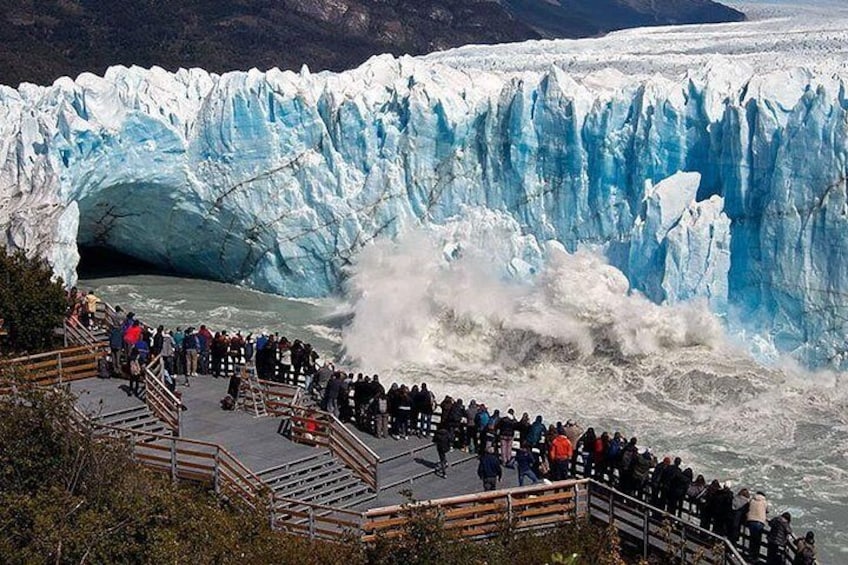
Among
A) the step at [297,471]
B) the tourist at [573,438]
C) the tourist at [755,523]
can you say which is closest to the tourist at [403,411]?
the step at [297,471]

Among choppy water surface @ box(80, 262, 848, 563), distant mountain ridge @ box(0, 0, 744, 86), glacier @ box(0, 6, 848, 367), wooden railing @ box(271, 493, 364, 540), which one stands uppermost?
distant mountain ridge @ box(0, 0, 744, 86)

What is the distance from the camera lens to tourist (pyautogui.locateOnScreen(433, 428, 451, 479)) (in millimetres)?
12581

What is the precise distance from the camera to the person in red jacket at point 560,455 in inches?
477

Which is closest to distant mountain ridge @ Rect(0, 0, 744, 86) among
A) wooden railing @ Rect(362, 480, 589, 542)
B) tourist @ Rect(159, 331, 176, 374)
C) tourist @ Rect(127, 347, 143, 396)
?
tourist @ Rect(159, 331, 176, 374)

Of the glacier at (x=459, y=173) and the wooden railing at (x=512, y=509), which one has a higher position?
the glacier at (x=459, y=173)

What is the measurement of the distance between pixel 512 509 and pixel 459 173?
41.1ft

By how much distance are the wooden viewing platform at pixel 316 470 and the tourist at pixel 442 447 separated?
12cm

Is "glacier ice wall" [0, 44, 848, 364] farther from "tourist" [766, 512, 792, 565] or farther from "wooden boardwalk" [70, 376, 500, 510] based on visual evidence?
"tourist" [766, 512, 792, 565]

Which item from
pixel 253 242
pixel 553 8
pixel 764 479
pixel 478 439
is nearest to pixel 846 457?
pixel 764 479

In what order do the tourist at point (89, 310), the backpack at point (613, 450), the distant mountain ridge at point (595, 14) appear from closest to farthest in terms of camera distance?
the backpack at point (613, 450)
the tourist at point (89, 310)
the distant mountain ridge at point (595, 14)

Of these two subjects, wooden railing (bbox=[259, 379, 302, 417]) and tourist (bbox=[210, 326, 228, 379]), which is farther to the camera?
tourist (bbox=[210, 326, 228, 379])

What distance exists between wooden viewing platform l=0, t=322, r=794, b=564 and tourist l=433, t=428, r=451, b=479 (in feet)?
0.39

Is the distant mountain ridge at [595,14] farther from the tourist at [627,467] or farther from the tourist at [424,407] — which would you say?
the tourist at [627,467]

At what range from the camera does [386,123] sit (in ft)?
75.4
